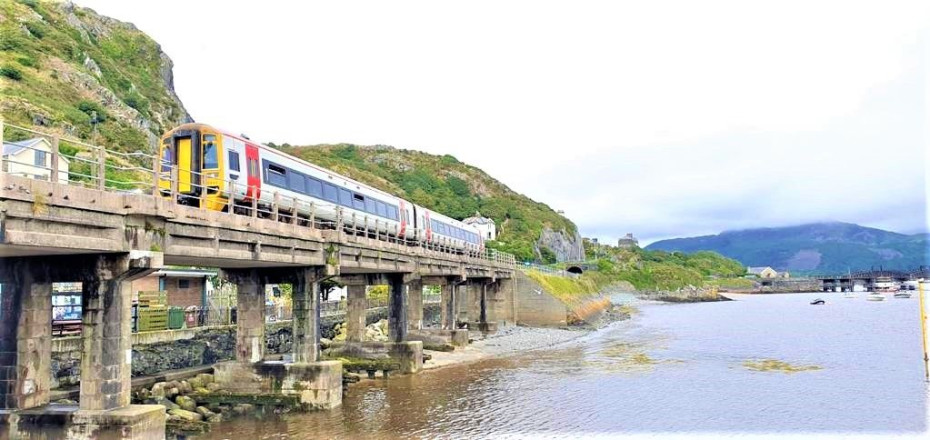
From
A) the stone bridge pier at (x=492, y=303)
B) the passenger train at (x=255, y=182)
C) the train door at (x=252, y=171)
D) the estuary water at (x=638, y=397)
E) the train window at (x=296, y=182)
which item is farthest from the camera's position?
the stone bridge pier at (x=492, y=303)

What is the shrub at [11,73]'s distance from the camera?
267ft

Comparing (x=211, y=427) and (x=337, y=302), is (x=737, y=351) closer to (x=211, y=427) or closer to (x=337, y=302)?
(x=337, y=302)

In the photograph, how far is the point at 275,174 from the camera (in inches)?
1113

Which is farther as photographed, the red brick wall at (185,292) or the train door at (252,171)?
the red brick wall at (185,292)

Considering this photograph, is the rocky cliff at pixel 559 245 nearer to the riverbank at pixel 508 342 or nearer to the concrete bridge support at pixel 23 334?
the riverbank at pixel 508 342

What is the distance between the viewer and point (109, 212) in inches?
597

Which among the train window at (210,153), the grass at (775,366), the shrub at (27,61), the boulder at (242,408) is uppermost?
the shrub at (27,61)

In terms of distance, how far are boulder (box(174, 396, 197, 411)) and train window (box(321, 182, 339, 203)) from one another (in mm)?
12046

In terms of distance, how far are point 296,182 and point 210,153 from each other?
575 centimetres

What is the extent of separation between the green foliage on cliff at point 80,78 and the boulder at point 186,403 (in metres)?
47.1

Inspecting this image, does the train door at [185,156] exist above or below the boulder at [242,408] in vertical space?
above

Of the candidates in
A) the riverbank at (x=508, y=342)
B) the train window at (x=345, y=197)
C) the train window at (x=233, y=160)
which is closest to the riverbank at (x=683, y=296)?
the riverbank at (x=508, y=342)

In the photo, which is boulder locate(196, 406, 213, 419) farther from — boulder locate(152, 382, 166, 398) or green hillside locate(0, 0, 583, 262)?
green hillside locate(0, 0, 583, 262)

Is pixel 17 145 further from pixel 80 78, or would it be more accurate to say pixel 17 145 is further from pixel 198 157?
pixel 80 78
